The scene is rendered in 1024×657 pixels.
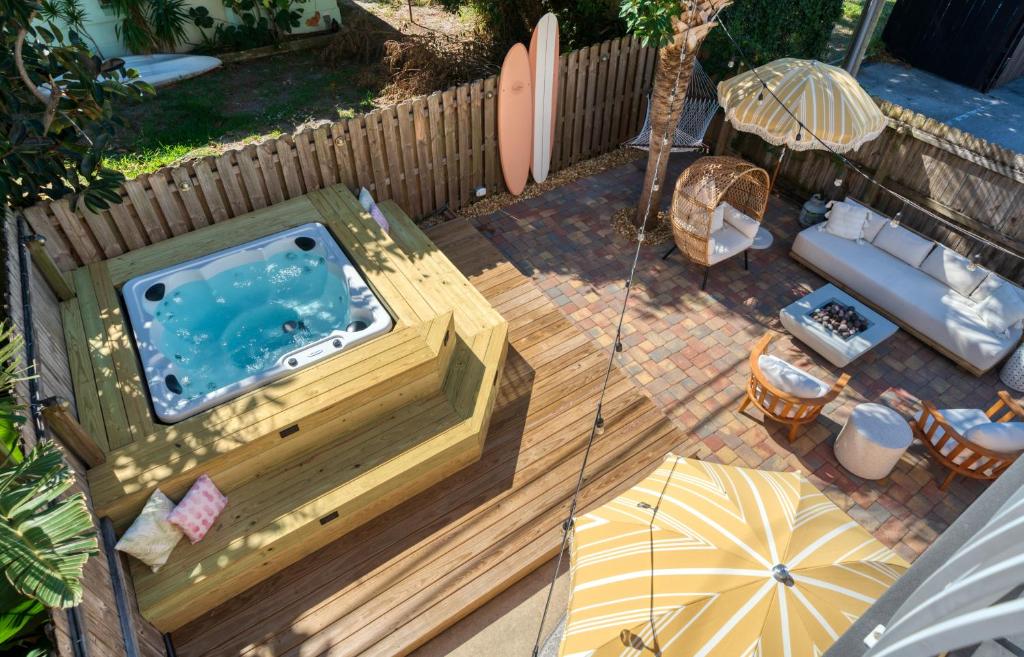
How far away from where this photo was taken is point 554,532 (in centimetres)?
478

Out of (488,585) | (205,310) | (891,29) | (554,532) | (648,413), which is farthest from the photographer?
(891,29)

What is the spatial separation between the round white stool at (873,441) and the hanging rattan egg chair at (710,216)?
7.84ft

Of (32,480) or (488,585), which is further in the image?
(488,585)

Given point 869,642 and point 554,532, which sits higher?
point 869,642

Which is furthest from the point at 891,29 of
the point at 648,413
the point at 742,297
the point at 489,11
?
the point at 648,413

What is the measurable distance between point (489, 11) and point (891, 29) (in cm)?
854

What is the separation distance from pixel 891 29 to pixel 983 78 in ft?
7.10

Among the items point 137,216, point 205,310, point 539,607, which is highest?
point 137,216

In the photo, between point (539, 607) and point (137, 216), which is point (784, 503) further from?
point (137, 216)

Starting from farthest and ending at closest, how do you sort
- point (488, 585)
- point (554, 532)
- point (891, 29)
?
point (891, 29) → point (554, 532) → point (488, 585)

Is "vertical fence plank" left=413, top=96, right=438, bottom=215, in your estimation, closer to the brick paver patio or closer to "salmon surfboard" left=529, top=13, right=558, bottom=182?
the brick paver patio

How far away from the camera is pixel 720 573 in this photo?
2.96m

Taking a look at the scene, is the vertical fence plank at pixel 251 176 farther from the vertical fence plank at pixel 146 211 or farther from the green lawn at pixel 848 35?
the green lawn at pixel 848 35

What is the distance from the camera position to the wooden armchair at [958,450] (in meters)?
4.80
